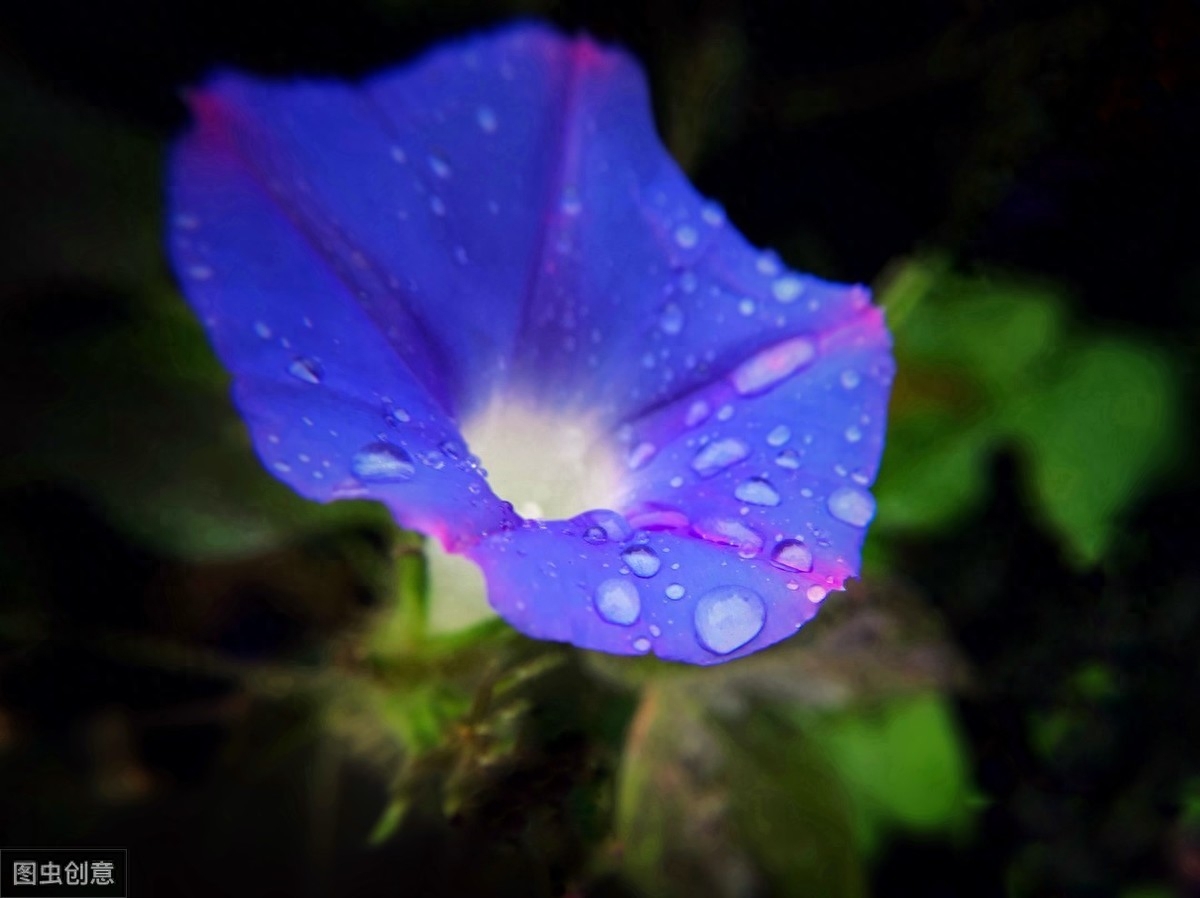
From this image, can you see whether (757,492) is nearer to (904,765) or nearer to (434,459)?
A: (434,459)

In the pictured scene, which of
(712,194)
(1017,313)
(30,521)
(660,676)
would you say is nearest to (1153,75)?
(1017,313)

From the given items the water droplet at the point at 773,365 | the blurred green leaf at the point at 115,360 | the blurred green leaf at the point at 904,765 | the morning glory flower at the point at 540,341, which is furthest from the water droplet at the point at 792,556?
the blurred green leaf at the point at 904,765

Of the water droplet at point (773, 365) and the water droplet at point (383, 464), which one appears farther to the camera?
the water droplet at point (773, 365)

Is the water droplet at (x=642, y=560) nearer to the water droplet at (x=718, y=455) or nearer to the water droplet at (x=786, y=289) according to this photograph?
the water droplet at (x=718, y=455)

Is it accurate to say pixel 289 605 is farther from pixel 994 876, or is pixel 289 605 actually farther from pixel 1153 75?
pixel 1153 75

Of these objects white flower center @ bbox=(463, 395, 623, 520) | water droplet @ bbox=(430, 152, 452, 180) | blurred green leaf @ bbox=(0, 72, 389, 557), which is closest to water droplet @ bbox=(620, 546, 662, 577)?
white flower center @ bbox=(463, 395, 623, 520)
